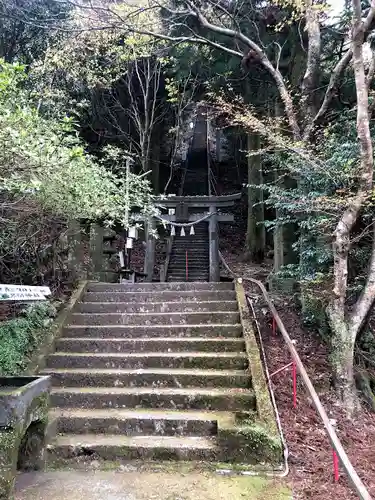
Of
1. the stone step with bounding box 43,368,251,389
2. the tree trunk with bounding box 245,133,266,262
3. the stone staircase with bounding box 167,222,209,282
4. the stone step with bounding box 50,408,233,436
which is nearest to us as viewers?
the stone step with bounding box 50,408,233,436

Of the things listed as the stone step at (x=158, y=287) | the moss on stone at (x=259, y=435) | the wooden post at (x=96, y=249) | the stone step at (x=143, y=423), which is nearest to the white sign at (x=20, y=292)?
the stone step at (x=143, y=423)

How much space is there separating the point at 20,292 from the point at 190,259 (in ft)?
42.5

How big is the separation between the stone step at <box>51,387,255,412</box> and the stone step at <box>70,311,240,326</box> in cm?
145

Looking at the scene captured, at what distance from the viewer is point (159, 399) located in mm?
4301

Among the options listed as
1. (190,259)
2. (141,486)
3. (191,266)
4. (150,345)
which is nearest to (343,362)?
(150,345)

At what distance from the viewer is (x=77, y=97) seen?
1280 cm

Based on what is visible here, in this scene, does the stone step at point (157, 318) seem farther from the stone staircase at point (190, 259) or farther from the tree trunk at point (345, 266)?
the stone staircase at point (190, 259)

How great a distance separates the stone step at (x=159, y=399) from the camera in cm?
419

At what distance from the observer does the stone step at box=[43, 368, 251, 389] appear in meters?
4.49

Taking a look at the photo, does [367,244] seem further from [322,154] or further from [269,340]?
[269,340]

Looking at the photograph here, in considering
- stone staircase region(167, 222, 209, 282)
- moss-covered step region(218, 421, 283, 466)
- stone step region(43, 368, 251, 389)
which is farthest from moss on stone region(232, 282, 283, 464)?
stone staircase region(167, 222, 209, 282)

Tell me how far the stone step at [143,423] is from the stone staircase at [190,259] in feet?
34.4

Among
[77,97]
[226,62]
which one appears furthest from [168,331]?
[77,97]

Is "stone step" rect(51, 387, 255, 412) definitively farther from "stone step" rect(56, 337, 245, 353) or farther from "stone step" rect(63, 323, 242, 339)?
"stone step" rect(63, 323, 242, 339)
